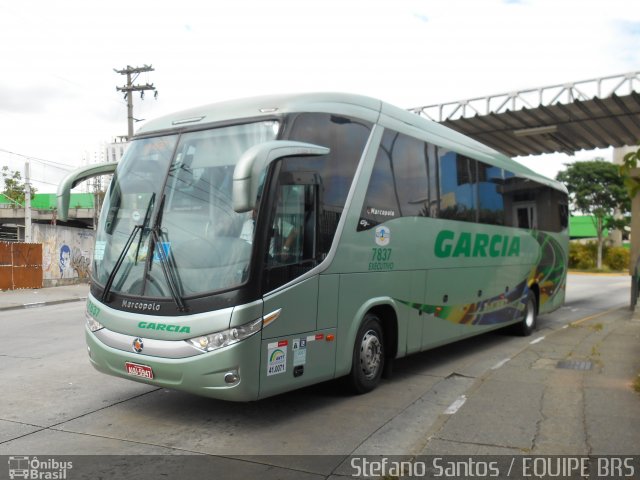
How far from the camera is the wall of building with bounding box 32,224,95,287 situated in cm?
2412

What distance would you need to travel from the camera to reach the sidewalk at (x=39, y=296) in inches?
715

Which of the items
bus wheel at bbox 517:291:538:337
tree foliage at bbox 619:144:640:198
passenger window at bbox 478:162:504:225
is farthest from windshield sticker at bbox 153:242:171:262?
bus wheel at bbox 517:291:538:337

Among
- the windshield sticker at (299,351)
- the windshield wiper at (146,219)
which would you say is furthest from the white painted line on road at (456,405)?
the windshield wiper at (146,219)

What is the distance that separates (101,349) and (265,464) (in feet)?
7.36

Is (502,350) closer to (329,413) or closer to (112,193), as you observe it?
(329,413)

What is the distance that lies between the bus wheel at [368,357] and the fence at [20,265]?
19.0 m

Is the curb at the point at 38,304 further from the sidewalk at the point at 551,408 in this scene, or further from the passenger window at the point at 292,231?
the sidewalk at the point at 551,408

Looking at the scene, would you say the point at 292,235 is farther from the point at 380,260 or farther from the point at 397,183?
the point at 397,183

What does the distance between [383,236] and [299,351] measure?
6.53ft

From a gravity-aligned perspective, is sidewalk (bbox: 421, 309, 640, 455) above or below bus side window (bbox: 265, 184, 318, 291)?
below

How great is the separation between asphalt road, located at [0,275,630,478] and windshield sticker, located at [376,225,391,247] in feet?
5.76

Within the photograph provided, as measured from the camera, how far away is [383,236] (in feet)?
23.2

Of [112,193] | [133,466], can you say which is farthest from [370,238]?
[133,466]

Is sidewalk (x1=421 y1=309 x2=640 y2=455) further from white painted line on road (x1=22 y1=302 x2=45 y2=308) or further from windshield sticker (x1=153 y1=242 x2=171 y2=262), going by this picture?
white painted line on road (x1=22 y1=302 x2=45 y2=308)
